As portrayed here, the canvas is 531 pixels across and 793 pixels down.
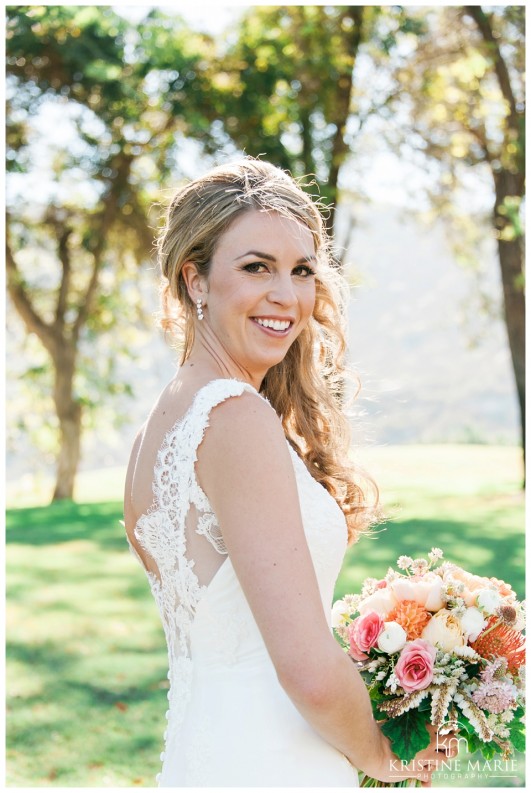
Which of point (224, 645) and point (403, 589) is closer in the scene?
point (224, 645)

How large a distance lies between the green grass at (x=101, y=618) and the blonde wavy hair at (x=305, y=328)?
38 centimetres

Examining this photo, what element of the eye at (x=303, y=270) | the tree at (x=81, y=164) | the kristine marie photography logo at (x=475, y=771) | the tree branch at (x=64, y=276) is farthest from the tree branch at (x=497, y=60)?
the eye at (x=303, y=270)

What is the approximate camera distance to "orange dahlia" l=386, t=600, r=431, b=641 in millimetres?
2400

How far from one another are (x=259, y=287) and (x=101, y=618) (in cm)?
662

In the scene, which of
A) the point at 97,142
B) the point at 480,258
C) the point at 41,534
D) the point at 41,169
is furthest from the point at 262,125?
the point at 41,534

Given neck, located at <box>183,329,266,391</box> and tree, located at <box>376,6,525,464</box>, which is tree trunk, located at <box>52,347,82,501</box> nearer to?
tree, located at <box>376,6,525,464</box>

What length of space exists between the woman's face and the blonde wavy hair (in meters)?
0.04

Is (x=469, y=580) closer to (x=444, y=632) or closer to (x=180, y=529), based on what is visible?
(x=444, y=632)

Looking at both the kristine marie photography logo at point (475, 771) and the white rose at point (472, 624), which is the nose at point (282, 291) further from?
the kristine marie photography logo at point (475, 771)

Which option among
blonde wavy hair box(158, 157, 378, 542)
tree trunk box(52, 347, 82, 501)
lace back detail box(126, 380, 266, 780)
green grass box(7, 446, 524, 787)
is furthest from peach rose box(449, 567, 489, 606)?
tree trunk box(52, 347, 82, 501)

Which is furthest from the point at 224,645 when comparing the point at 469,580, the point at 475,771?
the point at 475,771

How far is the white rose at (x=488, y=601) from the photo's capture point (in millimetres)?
2422

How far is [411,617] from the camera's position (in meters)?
2.42

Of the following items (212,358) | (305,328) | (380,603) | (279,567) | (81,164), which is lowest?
(380,603)
